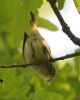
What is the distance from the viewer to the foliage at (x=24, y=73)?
6.75 feet

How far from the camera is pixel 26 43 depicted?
1938 mm

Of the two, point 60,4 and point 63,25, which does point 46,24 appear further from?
point 63,25

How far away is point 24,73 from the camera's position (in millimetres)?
3240

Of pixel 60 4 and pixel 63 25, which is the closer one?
pixel 63 25

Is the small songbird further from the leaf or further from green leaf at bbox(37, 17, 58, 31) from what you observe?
green leaf at bbox(37, 17, 58, 31)

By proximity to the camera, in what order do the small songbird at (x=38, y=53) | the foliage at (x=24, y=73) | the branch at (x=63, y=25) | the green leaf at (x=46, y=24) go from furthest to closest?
the green leaf at (x=46, y=24), the foliage at (x=24, y=73), the small songbird at (x=38, y=53), the branch at (x=63, y=25)

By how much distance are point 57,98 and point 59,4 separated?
102 cm

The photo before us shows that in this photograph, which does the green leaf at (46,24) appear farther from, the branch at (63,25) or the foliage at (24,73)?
the branch at (63,25)

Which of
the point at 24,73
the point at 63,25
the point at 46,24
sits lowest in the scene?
the point at 24,73

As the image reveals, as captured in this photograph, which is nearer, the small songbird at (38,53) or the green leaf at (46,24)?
the small songbird at (38,53)

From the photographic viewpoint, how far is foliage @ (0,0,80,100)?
6.75 feet

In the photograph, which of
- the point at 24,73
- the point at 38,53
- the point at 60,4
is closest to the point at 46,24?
the point at 60,4

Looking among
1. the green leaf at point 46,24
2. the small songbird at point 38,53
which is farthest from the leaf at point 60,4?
the green leaf at point 46,24

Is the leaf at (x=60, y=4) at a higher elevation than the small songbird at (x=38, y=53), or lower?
higher
